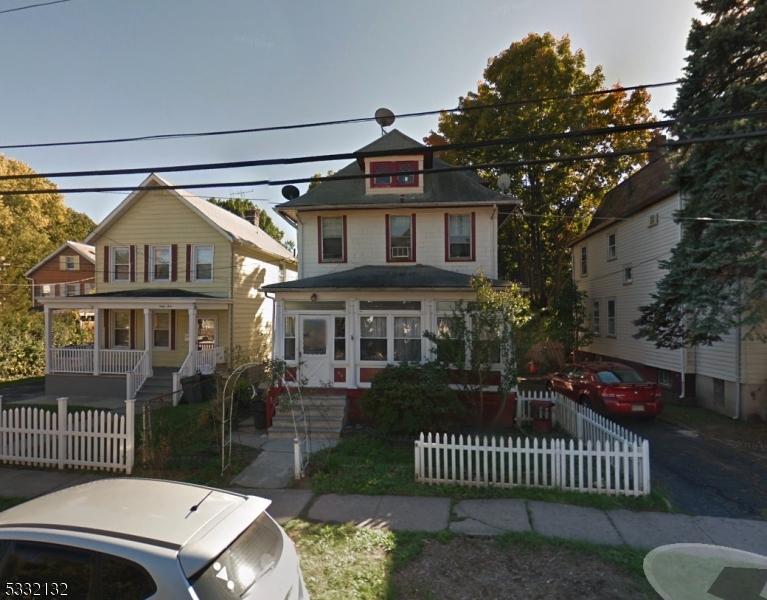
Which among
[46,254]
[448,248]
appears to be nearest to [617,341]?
[448,248]

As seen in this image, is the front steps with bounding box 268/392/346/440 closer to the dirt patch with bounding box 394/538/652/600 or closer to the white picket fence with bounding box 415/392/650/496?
the white picket fence with bounding box 415/392/650/496

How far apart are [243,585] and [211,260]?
1771 cm

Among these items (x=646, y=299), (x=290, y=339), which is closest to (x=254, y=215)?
(x=290, y=339)

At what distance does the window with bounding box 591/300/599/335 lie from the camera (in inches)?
899

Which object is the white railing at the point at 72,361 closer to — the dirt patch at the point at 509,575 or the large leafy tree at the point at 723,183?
the dirt patch at the point at 509,575

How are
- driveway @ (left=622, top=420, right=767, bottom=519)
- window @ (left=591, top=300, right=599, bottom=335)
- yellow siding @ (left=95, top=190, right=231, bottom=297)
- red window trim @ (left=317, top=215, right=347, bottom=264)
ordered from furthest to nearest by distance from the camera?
window @ (left=591, top=300, right=599, bottom=335)
yellow siding @ (left=95, top=190, right=231, bottom=297)
red window trim @ (left=317, top=215, right=347, bottom=264)
driveway @ (left=622, top=420, right=767, bottom=519)

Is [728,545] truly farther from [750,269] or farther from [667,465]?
[750,269]

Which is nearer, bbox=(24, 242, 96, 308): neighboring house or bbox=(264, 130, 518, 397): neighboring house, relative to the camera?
bbox=(264, 130, 518, 397): neighboring house

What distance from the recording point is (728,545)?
539 centimetres

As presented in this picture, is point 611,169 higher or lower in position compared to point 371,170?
higher

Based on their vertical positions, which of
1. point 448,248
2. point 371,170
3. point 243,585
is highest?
point 371,170

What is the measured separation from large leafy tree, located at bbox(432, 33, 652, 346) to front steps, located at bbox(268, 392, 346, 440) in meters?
12.9

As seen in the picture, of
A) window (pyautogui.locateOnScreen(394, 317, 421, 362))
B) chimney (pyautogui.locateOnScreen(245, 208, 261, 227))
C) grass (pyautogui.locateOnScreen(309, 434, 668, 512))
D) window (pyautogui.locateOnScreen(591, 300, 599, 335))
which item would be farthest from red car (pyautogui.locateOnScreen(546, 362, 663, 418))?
chimney (pyautogui.locateOnScreen(245, 208, 261, 227))

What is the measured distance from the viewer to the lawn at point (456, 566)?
14.5 feet
